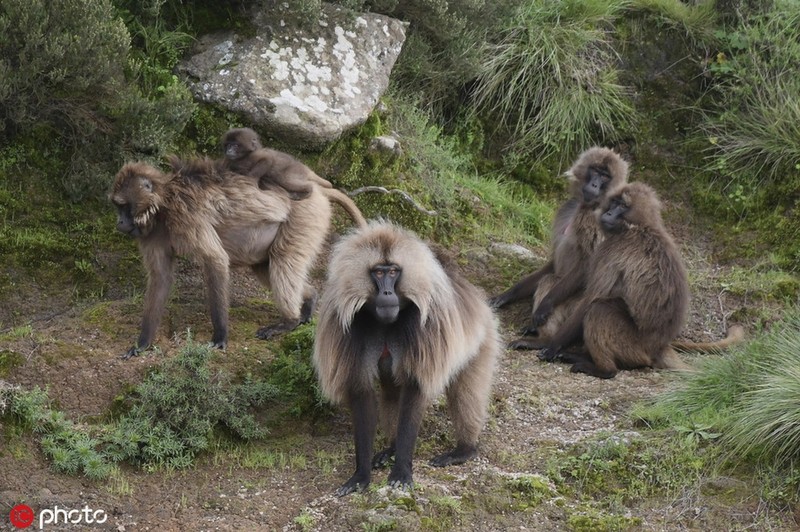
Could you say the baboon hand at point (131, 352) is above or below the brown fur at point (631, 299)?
below

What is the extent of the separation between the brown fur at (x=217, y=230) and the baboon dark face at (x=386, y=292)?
1.85 metres

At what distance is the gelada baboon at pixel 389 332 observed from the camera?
520 cm

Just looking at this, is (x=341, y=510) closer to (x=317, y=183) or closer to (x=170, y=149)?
(x=317, y=183)

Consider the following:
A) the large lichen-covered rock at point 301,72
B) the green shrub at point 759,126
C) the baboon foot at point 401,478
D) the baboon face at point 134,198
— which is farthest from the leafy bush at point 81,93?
the green shrub at point 759,126

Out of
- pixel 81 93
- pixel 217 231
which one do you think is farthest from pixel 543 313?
pixel 81 93

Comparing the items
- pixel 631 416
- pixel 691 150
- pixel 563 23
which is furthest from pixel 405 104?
pixel 631 416

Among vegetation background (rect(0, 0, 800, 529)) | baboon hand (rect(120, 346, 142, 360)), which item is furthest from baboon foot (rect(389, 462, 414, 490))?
baboon hand (rect(120, 346, 142, 360))

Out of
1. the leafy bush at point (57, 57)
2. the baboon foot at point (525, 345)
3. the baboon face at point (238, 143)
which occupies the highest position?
the leafy bush at point (57, 57)

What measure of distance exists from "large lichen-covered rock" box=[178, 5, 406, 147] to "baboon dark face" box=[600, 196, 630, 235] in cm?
215

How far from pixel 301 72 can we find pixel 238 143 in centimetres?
140

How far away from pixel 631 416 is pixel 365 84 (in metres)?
3.63

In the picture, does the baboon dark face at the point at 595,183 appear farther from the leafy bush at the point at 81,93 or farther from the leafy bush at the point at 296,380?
the leafy bush at the point at 81,93

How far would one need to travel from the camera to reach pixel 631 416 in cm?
632

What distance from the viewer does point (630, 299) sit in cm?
737
